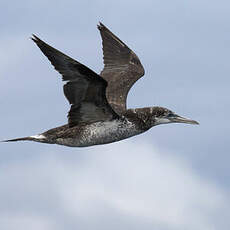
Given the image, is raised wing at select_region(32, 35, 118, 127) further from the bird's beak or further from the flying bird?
the bird's beak

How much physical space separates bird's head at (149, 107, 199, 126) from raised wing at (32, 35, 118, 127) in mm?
1203

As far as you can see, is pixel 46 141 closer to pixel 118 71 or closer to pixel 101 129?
pixel 101 129

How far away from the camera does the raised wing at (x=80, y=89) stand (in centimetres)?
1438

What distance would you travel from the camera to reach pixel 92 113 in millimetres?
16297

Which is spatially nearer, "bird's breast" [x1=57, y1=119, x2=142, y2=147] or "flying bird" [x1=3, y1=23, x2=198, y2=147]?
"flying bird" [x1=3, y1=23, x2=198, y2=147]

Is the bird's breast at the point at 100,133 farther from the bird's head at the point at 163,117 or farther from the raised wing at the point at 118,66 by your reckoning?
the raised wing at the point at 118,66

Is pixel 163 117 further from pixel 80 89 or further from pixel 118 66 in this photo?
pixel 118 66

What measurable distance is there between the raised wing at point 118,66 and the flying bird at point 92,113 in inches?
2.4

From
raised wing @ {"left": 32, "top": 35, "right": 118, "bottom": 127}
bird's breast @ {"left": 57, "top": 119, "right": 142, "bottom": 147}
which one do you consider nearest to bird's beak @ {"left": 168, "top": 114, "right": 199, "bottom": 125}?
bird's breast @ {"left": 57, "top": 119, "right": 142, "bottom": 147}

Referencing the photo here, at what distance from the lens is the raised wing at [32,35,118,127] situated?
14383mm

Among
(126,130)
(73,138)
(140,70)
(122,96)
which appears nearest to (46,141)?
(73,138)

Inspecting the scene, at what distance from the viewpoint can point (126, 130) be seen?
16812 mm

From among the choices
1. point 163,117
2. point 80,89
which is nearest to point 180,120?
point 163,117

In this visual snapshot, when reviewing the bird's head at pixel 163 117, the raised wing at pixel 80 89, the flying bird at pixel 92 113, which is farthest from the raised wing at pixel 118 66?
the raised wing at pixel 80 89
